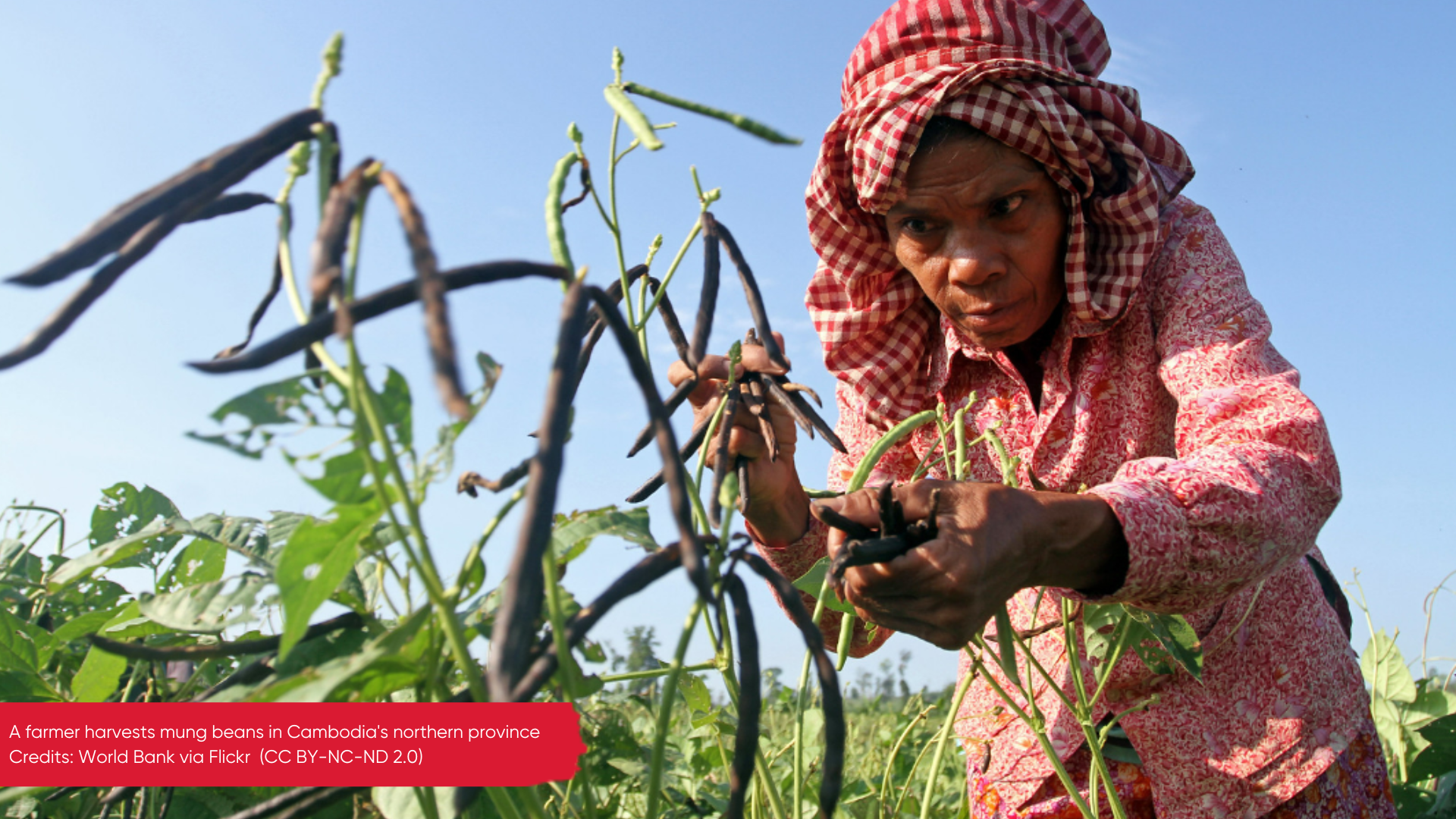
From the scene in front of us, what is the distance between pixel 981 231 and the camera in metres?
1.59

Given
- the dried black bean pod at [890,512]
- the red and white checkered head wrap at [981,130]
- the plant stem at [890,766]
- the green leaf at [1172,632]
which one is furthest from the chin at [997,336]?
the dried black bean pod at [890,512]

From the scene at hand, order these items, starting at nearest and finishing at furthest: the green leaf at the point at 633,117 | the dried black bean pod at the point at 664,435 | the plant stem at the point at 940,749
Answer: the dried black bean pod at the point at 664,435 < the green leaf at the point at 633,117 < the plant stem at the point at 940,749

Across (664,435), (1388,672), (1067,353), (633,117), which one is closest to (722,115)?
(633,117)

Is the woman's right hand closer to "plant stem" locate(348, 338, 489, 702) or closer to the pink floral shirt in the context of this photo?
the pink floral shirt

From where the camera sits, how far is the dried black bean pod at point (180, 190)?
1.42ft

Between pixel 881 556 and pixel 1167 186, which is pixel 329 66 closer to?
pixel 881 556

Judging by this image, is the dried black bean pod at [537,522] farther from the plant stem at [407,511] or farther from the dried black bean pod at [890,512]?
the dried black bean pod at [890,512]

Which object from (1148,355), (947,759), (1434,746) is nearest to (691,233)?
(1148,355)

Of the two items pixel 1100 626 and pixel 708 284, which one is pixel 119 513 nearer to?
pixel 708 284

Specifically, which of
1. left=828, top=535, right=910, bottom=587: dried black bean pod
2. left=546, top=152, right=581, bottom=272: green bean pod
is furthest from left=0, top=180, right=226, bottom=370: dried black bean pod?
left=828, top=535, right=910, bottom=587: dried black bean pod

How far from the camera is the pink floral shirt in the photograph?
1469 mm

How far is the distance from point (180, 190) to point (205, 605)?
0.90 ft

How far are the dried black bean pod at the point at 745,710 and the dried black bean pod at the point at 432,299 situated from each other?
0.24 metres
